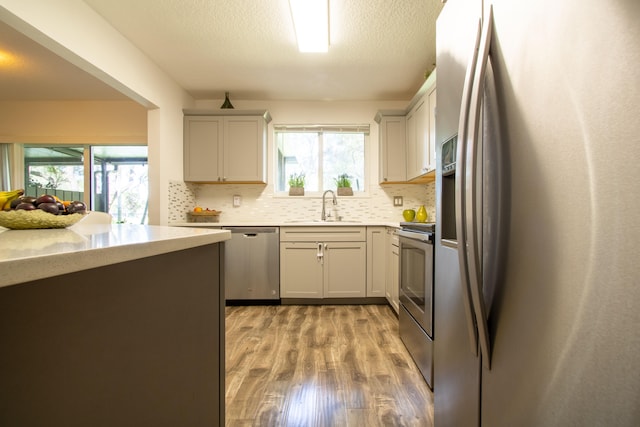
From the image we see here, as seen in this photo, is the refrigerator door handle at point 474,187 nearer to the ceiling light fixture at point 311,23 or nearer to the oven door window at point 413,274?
the oven door window at point 413,274

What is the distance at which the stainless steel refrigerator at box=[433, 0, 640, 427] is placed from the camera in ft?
1.42

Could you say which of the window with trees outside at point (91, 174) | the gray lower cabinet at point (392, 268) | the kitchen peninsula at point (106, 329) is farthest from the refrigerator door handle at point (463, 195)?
the window with trees outside at point (91, 174)

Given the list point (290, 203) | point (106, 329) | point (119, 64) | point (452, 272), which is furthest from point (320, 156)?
point (106, 329)

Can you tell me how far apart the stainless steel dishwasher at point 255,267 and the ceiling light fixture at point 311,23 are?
1.86 metres

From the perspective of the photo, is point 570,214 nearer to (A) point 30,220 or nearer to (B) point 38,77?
(A) point 30,220

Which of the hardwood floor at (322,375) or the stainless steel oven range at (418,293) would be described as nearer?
the hardwood floor at (322,375)

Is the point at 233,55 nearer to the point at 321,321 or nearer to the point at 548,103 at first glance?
the point at 321,321

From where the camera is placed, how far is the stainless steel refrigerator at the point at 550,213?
0.43 metres

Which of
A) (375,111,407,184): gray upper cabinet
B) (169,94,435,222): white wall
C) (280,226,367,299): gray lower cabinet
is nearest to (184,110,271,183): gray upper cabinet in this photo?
(169,94,435,222): white wall

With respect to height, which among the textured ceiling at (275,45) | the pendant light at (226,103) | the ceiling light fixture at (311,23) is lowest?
the pendant light at (226,103)

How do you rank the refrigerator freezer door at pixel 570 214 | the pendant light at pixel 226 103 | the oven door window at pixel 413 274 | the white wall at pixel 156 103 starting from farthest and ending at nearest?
the pendant light at pixel 226 103, the white wall at pixel 156 103, the oven door window at pixel 413 274, the refrigerator freezer door at pixel 570 214

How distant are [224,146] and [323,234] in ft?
5.43

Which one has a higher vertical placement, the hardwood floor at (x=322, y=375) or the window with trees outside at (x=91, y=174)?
the window with trees outside at (x=91, y=174)

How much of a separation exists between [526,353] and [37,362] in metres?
0.98
